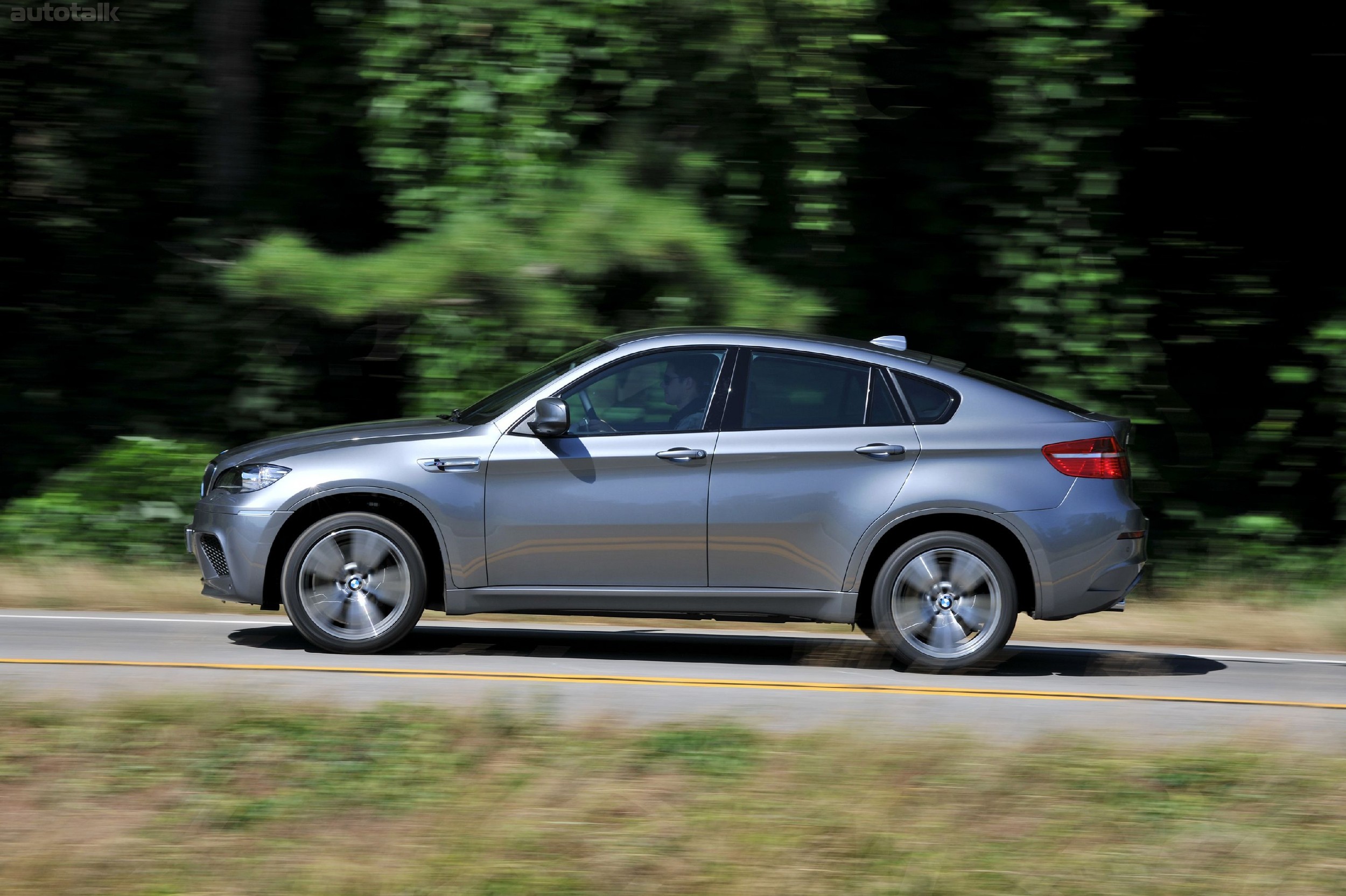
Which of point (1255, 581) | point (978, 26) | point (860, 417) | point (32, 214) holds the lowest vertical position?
point (1255, 581)

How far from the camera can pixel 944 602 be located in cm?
772

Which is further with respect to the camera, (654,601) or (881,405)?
(881,405)

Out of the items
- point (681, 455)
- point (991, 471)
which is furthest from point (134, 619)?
point (991, 471)

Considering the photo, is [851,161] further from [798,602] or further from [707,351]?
[798,602]

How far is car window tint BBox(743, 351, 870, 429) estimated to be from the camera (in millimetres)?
7668

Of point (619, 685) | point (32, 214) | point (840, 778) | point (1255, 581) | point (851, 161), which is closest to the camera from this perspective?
point (840, 778)

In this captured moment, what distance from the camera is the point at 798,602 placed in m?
7.59

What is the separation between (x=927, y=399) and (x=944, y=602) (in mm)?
1043

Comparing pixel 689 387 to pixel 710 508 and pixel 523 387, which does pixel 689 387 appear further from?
pixel 523 387

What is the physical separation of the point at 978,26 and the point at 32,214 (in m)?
7.56

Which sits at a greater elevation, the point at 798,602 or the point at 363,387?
the point at 363,387

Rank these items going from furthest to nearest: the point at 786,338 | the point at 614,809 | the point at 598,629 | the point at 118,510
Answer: the point at 118,510, the point at 598,629, the point at 786,338, the point at 614,809

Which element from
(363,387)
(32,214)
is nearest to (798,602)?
(363,387)
